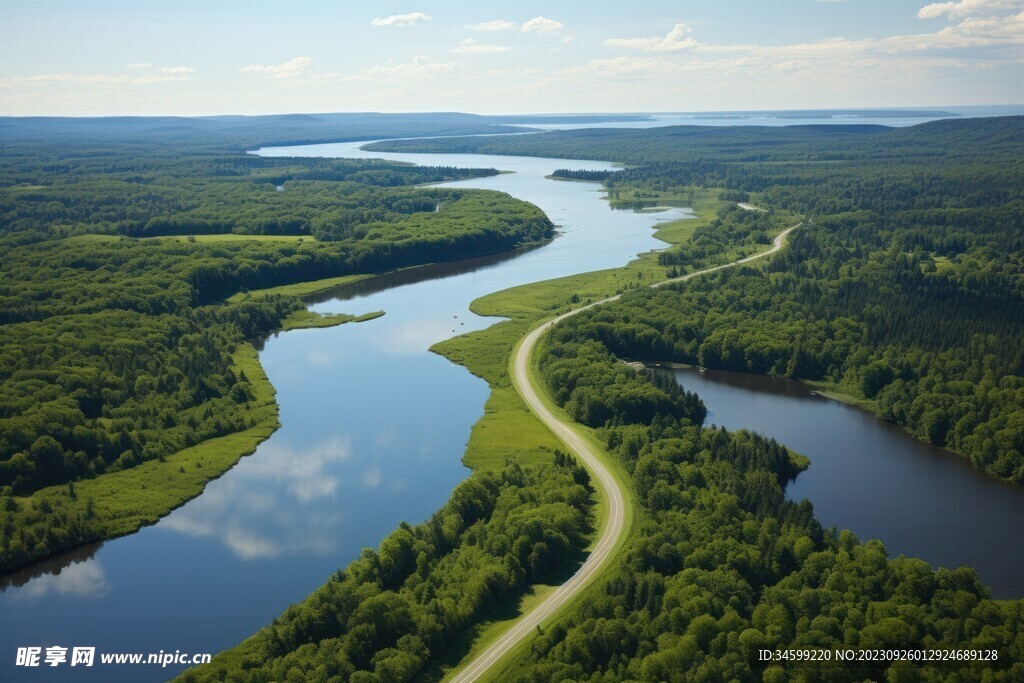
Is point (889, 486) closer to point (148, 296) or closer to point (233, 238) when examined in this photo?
point (148, 296)

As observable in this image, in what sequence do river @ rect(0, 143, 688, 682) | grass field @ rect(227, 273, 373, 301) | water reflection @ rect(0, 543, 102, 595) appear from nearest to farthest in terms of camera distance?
river @ rect(0, 143, 688, 682), water reflection @ rect(0, 543, 102, 595), grass field @ rect(227, 273, 373, 301)

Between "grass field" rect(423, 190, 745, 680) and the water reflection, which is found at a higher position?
"grass field" rect(423, 190, 745, 680)

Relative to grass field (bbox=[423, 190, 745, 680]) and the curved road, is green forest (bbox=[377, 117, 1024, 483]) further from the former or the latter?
the curved road

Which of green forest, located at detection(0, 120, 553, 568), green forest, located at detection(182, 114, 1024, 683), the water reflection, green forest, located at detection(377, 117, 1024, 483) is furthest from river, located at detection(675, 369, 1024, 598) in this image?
the water reflection

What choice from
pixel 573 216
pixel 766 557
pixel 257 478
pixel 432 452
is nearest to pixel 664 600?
pixel 766 557

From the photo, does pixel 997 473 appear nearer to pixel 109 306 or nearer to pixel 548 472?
pixel 548 472

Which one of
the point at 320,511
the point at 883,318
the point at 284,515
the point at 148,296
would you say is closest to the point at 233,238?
the point at 148,296
